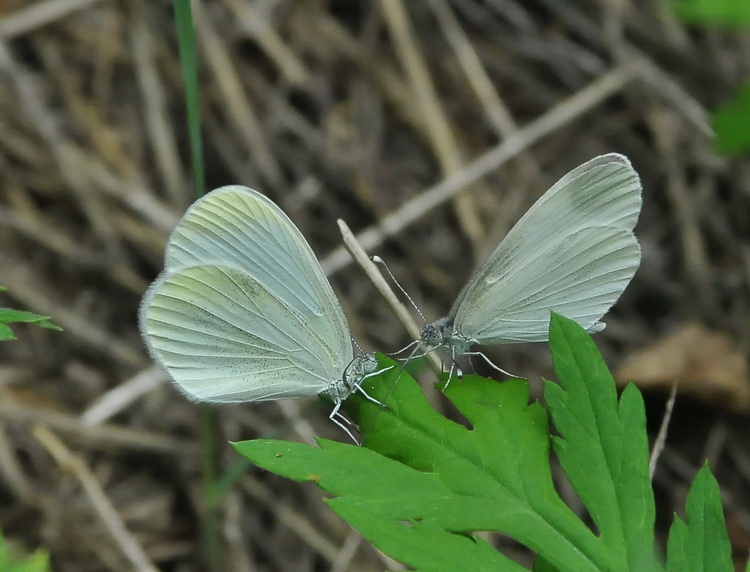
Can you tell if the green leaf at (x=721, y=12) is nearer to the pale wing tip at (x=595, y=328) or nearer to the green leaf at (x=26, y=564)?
the pale wing tip at (x=595, y=328)

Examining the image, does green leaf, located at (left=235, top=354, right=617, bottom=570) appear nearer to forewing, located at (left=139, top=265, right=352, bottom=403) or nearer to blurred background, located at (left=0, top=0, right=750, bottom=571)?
forewing, located at (left=139, top=265, right=352, bottom=403)

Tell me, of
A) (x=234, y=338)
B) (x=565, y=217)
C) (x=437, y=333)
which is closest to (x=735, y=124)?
(x=565, y=217)

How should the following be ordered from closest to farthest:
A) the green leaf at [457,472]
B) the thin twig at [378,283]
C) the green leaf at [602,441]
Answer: the green leaf at [457,472] → the green leaf at [602,441] → the thin twig at [378,283]

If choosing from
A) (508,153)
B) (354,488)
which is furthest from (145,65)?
(354,488)

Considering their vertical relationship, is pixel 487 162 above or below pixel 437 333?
above

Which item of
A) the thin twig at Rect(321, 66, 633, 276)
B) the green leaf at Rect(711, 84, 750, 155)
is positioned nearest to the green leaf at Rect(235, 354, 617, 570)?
the green leaf at Rect(711, 84, 750, 155)

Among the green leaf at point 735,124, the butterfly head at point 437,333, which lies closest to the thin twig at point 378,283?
the butterfly head at point 437,333

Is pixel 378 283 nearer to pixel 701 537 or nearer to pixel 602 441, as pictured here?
pixel 602 441
